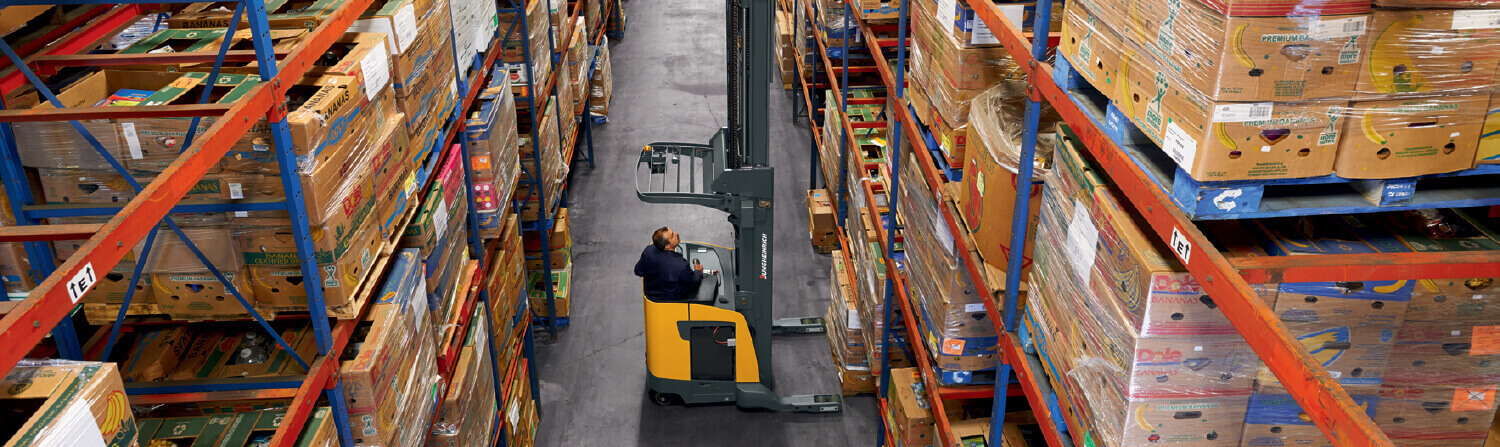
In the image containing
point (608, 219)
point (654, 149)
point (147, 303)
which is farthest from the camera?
point (608, 219)

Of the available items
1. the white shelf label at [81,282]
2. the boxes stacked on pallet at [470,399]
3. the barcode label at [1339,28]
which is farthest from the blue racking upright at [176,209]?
the barcode label at [1339,28]

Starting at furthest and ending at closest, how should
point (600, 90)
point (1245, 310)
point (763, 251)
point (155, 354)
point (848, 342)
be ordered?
point (600, 90), point (848, 342), point (763, 251), point (155, 354), point (1245, 310)

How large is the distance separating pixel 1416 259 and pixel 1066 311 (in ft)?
4.25

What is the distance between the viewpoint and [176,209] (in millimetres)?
3701

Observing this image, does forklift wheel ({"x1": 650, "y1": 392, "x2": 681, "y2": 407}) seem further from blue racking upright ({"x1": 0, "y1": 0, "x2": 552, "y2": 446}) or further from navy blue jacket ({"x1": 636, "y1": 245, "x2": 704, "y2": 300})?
blue racking upright ({"x1": 0, "y1": 0, "x2": 552, "y2": 446})

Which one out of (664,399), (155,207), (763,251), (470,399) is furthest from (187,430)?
(664,399)

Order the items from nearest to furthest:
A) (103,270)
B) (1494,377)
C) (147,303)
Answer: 1. (103,270)
2. (1494,377)
3. (147,303)

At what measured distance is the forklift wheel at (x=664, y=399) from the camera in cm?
873

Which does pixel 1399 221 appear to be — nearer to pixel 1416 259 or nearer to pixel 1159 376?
A: pixel 1416 259

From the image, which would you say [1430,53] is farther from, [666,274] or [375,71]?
[666,274]

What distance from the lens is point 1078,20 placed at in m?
3.52

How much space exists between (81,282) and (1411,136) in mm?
3422

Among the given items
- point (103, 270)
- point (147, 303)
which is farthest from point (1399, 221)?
point (147, 303)

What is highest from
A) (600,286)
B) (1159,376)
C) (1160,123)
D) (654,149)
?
(1160,123)
